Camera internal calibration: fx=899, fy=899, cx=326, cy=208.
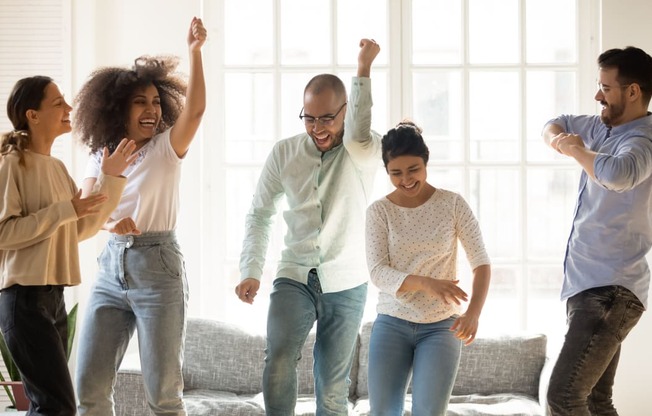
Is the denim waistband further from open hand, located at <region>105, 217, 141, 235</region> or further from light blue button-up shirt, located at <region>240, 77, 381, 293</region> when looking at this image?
light blue button-up shirt, located at <region>240, 77, 381, 293</region>

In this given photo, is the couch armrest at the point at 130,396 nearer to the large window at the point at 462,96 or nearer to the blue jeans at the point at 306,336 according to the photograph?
the large window at the point at 462,96

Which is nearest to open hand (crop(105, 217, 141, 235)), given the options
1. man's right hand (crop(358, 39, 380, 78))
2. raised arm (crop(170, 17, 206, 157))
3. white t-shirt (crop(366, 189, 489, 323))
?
raised arm (crop(170, 17, 206, 157))

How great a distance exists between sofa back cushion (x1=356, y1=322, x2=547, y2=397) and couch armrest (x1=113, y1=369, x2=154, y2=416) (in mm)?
1081

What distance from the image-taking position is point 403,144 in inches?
125

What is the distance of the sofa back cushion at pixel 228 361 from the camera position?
15.0 feet

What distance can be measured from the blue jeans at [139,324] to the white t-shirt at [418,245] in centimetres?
72

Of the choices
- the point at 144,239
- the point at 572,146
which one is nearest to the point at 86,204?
the point at 144,239

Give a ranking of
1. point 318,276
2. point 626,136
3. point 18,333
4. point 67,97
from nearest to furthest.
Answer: point 18,333 < point 626,136 < point 318,276 < point 67,97

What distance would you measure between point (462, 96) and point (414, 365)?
7.26 ft

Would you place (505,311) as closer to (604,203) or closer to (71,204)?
(604,203)

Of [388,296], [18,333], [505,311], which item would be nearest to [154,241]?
[18,333]

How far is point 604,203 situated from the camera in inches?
122

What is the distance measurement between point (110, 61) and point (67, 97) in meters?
0.30

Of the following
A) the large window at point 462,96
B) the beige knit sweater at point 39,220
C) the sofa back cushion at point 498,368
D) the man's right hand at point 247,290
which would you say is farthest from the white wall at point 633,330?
the beige knit sweater at point 39,220
